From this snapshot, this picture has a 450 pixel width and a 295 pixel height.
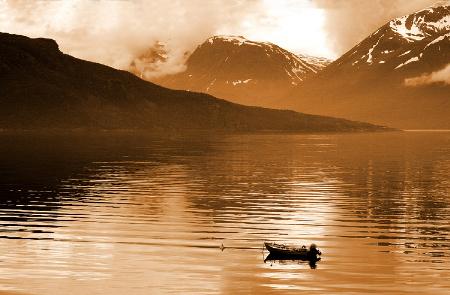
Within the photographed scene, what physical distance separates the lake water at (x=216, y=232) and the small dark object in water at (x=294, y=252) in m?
0.59

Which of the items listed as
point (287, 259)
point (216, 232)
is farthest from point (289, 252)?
point (216, 232)

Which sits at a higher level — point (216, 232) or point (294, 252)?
point (216, 232)

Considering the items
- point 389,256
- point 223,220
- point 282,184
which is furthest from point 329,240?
point 282,184

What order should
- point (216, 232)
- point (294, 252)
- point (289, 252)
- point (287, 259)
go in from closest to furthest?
1. point (294, 252)
2. point (289, 252)
3. point (287, 259)
4. point (216, 232)

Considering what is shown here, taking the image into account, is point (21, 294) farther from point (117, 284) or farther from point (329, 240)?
point (329, 240)

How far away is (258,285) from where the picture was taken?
45.4 m

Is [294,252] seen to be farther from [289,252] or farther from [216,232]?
[216,232]

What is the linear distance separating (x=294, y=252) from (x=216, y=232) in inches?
508

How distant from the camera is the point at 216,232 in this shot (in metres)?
63.6

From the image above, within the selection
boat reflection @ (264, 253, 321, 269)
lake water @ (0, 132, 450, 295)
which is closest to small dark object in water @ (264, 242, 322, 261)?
boat reflection @ (264, 253, 321, 269)

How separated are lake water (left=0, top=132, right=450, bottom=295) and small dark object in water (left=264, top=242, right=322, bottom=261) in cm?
59

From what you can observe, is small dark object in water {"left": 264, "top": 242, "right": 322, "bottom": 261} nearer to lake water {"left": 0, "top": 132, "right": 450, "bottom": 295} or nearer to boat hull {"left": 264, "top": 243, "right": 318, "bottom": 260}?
boat hull {"left": 264, "top": 243, "right": 318, "bottom": 260}

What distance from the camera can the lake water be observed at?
4622 cm

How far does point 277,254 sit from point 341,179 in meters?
68.8
